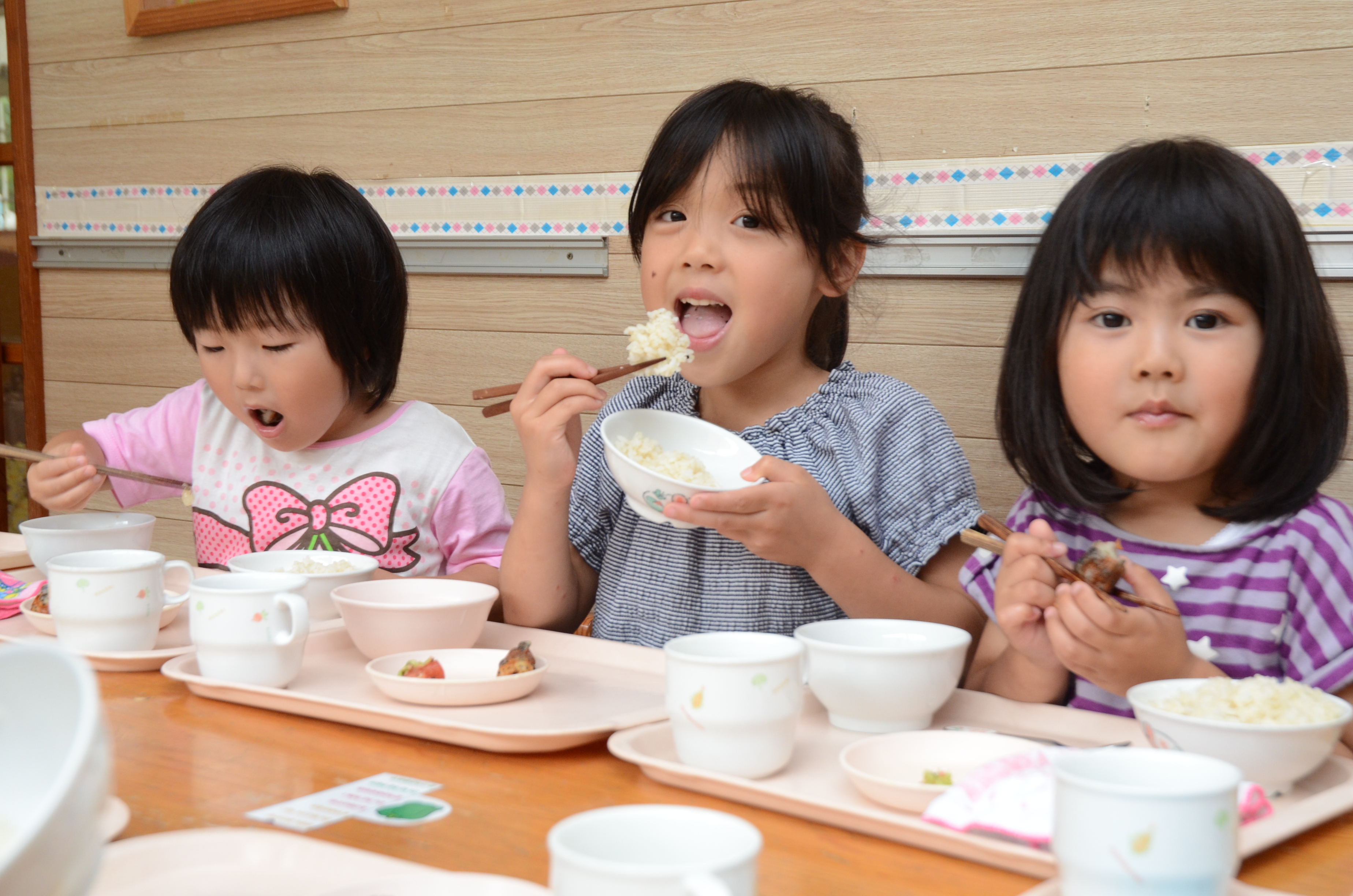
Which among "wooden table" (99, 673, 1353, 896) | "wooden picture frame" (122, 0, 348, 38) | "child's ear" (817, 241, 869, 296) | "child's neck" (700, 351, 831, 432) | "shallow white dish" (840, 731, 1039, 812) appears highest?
"wooden picture frame" (122, 0, 348, 38)

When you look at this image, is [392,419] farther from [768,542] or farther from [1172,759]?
[1172,759]

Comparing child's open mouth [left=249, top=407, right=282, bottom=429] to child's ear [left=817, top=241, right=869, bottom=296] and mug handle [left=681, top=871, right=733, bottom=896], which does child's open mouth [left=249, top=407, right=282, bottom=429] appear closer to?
child's ear [left=817, top=241, right=869, bottom=296]

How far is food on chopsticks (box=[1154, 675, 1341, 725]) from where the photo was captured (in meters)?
0.83

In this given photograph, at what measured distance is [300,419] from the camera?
5.92 feet

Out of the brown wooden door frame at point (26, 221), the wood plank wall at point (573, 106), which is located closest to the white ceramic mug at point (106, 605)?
the wood plank wall at point (573, 106)

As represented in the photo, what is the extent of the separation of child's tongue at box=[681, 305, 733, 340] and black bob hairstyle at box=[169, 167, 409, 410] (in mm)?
581

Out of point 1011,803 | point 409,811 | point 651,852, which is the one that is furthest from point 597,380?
point 651,852

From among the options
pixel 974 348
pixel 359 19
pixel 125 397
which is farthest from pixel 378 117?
pixel 974 348

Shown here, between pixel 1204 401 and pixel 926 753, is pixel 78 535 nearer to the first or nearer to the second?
pixel 926 753

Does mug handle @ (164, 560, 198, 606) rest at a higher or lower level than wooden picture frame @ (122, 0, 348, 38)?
lower

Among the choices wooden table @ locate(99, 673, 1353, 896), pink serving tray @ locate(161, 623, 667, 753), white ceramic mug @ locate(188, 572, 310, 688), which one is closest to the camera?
wooden table @ locate(99, 673, 1353, 896)

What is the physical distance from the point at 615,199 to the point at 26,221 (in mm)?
2097

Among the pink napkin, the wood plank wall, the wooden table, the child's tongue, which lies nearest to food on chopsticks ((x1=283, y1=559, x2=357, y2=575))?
the wooden table

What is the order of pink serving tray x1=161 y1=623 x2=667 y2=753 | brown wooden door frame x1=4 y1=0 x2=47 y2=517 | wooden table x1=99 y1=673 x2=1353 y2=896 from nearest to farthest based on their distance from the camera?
wooden table x1=99 y1=673 x2=1353 y2=896 → pink serving tray x1=161 y1=623 x2=667 y2=753 → brown wooden door frame x1=4 y1=0 x2=47 y2=517
